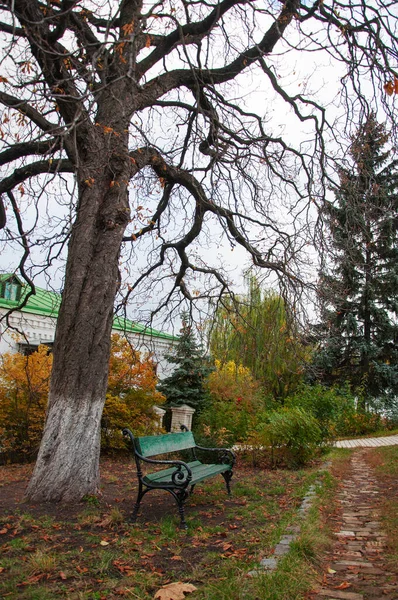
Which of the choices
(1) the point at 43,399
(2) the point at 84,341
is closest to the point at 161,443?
(2) the point at 84,341

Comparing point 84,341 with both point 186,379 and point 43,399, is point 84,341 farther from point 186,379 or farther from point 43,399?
point 186,379

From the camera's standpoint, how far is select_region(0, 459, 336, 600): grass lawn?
10.5 feet

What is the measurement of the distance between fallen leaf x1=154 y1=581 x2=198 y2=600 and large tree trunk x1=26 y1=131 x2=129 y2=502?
8.79 feet

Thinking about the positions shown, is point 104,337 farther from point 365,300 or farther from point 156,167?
point 365,300

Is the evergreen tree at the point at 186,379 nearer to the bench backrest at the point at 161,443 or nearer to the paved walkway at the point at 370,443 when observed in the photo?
the paved walkway at the point at 370,443

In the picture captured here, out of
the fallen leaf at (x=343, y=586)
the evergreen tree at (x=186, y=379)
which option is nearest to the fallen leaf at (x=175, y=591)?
the fallen leaf at (x=343, y=586)

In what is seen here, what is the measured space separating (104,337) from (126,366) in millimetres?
5932

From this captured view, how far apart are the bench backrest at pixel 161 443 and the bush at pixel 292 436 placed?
3.10m

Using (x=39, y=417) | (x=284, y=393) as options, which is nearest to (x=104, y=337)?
(x=39, y=417)

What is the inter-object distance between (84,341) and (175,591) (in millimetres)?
3398

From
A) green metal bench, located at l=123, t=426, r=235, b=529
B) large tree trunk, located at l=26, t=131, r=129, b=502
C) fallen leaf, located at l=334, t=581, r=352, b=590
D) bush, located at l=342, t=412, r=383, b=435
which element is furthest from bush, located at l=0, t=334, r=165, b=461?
bush, located at l=342, t=412, r=383, b=435

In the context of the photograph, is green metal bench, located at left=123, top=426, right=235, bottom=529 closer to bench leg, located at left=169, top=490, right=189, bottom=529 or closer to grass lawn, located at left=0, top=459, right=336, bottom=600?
bench leg, located at left=169, top=490, right=189, bottom=529

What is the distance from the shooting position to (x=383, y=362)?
906 inches

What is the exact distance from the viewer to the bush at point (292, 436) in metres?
9.70
